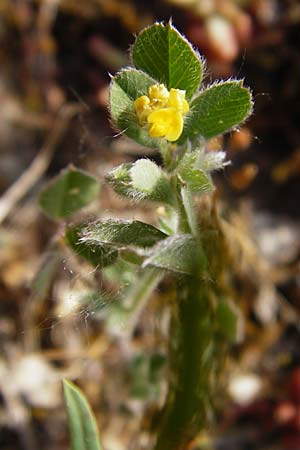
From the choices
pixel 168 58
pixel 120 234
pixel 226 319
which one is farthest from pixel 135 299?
pixel 168 58

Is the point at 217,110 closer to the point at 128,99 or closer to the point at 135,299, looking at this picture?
the point at 128,99

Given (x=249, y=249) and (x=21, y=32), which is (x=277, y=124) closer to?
(x=249, y=249)

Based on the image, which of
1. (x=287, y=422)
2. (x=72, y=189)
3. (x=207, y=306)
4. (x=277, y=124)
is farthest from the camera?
(x=277, y=124)

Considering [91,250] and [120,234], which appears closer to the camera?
[120,234]

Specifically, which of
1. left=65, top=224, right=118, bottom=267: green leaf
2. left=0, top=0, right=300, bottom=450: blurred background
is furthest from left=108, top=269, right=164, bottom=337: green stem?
left=65, top=224, right=118, bottom=267: green leaf

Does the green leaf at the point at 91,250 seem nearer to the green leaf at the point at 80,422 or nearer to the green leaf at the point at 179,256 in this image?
the green leaf at the point at 179,256

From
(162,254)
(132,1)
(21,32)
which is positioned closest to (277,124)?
(132,1)
